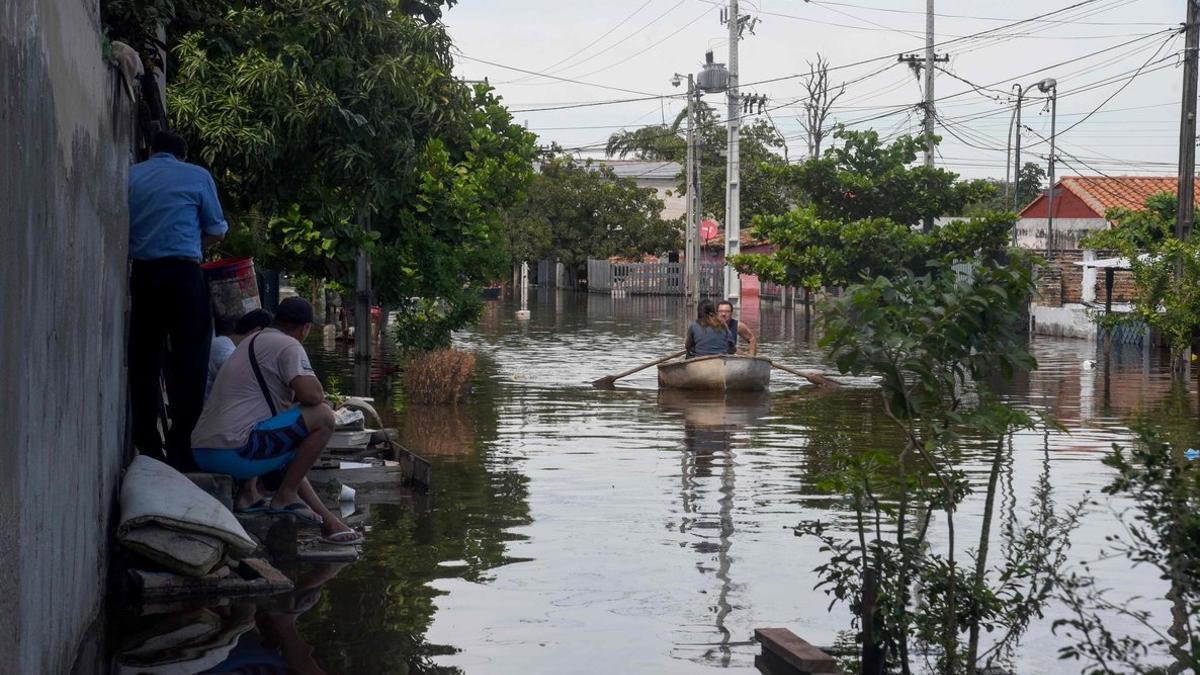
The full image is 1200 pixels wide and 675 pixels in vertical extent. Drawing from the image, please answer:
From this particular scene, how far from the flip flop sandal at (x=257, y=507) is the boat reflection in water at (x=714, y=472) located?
2650 mm

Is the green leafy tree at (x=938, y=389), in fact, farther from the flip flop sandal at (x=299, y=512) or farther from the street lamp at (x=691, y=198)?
the street lamp at (x=691, y=198)

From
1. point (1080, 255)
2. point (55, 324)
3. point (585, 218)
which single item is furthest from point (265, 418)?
point (585, 218)

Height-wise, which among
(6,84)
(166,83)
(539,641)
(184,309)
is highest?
(166,83)

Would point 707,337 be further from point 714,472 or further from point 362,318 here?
point 714,472

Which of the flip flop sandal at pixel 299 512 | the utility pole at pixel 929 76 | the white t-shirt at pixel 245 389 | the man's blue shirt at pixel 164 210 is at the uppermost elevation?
the utility pole at pixel 929 76

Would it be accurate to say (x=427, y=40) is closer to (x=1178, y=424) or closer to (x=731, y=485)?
(x=731, y=485)

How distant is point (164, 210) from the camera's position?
9078mm

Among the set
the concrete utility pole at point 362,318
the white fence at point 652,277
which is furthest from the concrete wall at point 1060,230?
the concrete utility pole at point 362,318

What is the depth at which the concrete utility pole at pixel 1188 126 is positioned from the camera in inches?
1168

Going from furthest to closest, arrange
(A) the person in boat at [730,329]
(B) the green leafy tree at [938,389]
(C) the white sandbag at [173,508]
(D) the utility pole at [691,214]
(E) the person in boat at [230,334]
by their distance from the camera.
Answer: (D) the utility pole at [691,214]
(A) the person in boat at [730,329]
(E) the person in boat at [230,334]
(C) the white sandbag at [173,508]
(B) the green leafy tree at [938,389]

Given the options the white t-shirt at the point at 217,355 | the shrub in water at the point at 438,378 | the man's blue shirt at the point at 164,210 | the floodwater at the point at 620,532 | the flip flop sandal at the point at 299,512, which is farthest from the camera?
the shrub in water at the point at 438,378

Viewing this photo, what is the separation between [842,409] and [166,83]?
35.1ft

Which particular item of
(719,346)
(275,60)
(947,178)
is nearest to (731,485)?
(275,60)

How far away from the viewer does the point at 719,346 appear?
23422 millimetres
